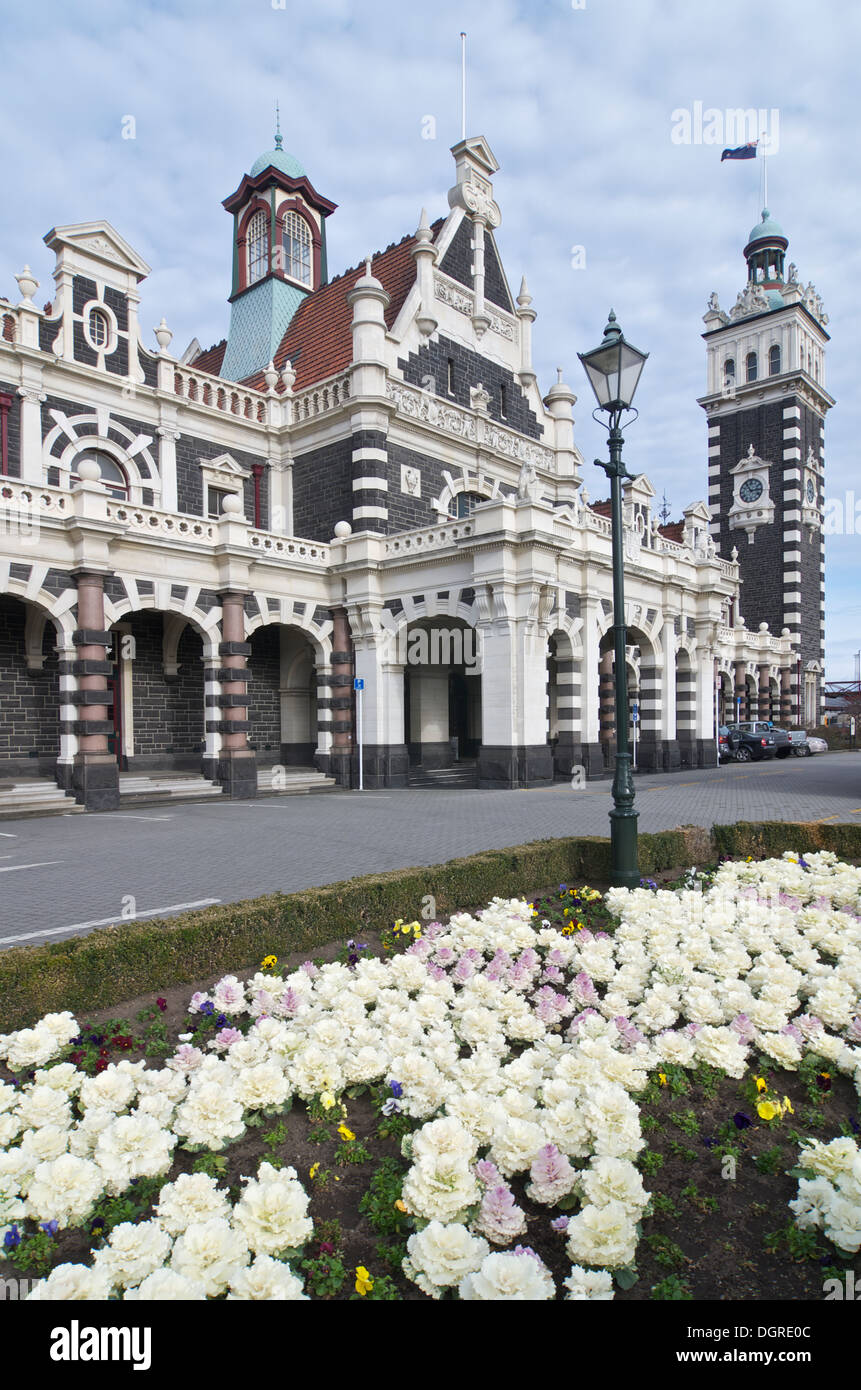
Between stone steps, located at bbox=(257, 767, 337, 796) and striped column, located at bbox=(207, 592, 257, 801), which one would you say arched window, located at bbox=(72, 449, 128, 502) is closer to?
striped column, located at bbox=(207, 592, 257, 801)

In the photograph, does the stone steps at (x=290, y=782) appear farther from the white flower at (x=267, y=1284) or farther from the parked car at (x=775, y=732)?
the parked car at (x=775, y=732)

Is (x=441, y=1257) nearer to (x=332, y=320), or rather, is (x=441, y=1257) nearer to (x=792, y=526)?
(x=332, y=320)

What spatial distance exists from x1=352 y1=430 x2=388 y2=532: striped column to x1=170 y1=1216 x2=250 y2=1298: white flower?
20700mm

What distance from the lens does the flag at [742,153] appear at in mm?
33156

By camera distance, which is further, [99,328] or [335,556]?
[335,556]

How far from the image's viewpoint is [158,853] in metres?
10.6

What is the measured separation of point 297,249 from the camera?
29781 mm

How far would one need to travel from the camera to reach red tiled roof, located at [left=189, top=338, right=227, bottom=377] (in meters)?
31.4

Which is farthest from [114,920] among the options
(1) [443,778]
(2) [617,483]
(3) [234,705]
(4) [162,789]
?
(1) [443,778]

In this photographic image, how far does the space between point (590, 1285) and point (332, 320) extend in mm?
28342

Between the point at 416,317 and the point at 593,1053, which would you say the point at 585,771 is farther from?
the point at 593,1053

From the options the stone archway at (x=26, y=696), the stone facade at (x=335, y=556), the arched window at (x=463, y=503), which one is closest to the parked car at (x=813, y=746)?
the stone facade at (x=335, y=556)

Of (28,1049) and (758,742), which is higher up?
(758,742)
